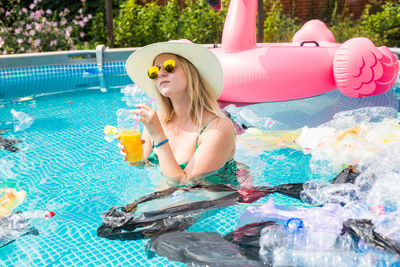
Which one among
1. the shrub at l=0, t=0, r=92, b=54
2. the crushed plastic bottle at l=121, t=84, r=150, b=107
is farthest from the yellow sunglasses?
the shrub at l=0, t=0, r=92, b=54

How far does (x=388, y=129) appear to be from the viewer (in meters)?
3.53

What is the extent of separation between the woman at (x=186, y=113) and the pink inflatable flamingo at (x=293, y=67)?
2510 millimetres

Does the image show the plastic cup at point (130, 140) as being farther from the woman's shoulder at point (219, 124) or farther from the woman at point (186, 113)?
the woman's shoulder at point (219, 124)

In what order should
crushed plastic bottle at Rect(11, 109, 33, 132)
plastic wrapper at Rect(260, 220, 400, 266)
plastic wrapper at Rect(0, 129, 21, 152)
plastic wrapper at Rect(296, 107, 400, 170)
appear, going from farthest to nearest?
crushed plastic bottle at Rect(11, 109, 33, 132), plastic wrapper at Rect(0, 129, 21, 152), plastic wrapper at Rect(296, 107, 400, 170), plastic wrapper at Rect(260, 220, 400, 266)

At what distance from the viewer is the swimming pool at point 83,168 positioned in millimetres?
2512

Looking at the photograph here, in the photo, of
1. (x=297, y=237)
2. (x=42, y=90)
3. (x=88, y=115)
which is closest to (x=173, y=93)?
(x=297, y=237)

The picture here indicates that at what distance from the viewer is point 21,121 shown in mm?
5016

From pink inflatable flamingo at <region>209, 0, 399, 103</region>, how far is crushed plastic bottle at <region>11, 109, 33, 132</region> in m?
2.40

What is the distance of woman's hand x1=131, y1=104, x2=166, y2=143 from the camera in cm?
228

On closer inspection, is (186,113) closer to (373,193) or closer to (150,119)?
(150,119)

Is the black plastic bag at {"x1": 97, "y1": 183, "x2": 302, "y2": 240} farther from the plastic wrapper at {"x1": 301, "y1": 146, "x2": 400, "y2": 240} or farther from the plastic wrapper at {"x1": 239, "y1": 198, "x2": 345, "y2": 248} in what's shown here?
the plastic wrapper at {"x1": 301, "y1": 146, "x2": 400, "y2": 240}

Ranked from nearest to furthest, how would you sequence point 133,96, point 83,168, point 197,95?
point 197,95
point 83,168
point 133,96

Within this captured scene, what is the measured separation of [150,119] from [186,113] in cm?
43

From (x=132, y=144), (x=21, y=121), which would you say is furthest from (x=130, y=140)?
(x=21, y=121)
